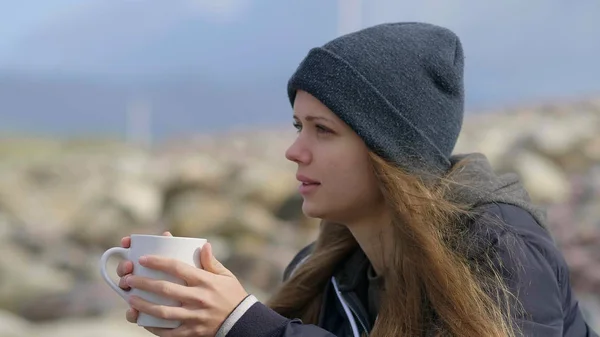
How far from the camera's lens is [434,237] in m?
2.19

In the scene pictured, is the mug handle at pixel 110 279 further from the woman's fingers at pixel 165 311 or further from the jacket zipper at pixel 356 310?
the jacket zipper at pixel 356 310

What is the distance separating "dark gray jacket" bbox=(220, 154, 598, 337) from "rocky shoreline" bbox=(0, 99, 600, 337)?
2700 millimetres

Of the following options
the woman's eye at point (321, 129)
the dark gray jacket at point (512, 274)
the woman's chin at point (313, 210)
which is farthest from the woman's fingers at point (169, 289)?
the woman's eye at point (321, 129)

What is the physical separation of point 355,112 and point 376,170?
0.49 ft

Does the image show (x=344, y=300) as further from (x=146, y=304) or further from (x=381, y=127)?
(x=146, y=304)

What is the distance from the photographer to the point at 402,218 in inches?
88.1

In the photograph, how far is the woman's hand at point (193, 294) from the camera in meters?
1.92

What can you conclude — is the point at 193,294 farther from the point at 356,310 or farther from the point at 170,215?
the point at 170,215

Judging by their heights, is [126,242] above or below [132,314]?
above

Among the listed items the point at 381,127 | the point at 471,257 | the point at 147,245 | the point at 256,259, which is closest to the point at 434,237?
the point at 471,257

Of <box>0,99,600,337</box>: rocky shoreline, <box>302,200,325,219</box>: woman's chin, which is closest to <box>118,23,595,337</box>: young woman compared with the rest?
<box>302,200,325,219</box>: woman's chin

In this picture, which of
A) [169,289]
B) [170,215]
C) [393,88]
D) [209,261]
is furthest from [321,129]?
[170,215]

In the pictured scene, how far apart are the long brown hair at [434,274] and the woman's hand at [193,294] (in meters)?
0.43

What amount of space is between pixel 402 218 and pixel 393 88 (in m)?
0.34
